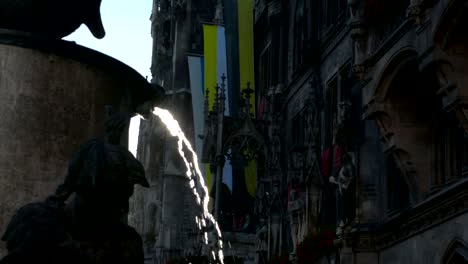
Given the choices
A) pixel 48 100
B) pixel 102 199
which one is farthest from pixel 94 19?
pixel 102 199

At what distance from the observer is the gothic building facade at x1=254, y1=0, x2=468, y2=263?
1822 centimetres

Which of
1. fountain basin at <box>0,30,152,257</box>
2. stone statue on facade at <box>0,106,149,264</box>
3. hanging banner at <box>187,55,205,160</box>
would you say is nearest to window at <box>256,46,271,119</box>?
hanging banner at <box>187,55,205,160</box>

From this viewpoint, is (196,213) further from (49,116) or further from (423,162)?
(49,116)

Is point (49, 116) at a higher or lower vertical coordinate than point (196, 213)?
lower

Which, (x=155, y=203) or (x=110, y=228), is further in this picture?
(x=155, y=203)

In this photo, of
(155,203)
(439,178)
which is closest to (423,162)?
(439,178)

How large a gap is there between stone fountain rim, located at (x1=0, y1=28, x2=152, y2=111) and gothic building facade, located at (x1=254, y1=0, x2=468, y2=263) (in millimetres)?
10919

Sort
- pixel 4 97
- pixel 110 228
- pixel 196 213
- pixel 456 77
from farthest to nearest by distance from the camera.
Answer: pixel 196 213 → pixel 456 77 → pixel 4 97 → pixel 110 228

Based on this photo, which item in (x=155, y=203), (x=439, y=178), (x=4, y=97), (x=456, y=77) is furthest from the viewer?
(x=155, y=203)

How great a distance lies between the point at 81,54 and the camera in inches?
277

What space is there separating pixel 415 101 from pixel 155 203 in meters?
40.9

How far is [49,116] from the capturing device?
6.76m

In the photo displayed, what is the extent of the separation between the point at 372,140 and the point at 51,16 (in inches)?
669

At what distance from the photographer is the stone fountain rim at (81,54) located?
6.90m
